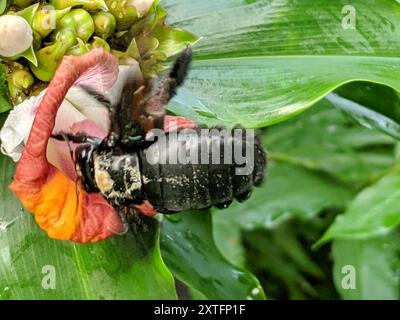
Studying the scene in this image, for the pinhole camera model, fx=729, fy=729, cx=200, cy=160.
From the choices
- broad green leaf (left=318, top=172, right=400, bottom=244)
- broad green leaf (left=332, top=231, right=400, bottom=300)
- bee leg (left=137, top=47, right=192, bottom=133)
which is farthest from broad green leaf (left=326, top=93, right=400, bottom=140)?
bee leg (left=137, top=47, right=192, bottom=133)

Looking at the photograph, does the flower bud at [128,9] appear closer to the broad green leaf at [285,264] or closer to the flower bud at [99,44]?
the flower bud at [99,44]

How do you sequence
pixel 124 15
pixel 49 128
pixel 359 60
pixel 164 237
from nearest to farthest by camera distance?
1. pixel 49 128
2. pixel 124 15
3. pixel 359 60
4. pixel 164 237

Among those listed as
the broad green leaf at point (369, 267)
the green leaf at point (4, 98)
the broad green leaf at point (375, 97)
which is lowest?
the broad green leaf at point (369, 267)

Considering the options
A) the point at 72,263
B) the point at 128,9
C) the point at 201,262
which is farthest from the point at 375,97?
the point at 72,263

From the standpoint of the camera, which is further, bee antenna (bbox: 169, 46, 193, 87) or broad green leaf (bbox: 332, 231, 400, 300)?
broad green leaf (bbox: 332, 231, 400, 300)

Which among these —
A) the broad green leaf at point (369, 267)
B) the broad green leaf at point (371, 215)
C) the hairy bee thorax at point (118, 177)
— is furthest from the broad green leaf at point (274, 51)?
the broad green leaf at point (369, 267)

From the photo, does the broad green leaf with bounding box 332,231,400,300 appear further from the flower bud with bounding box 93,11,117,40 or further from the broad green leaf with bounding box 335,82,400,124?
the flower bud with bounding box 93,11,117,40
